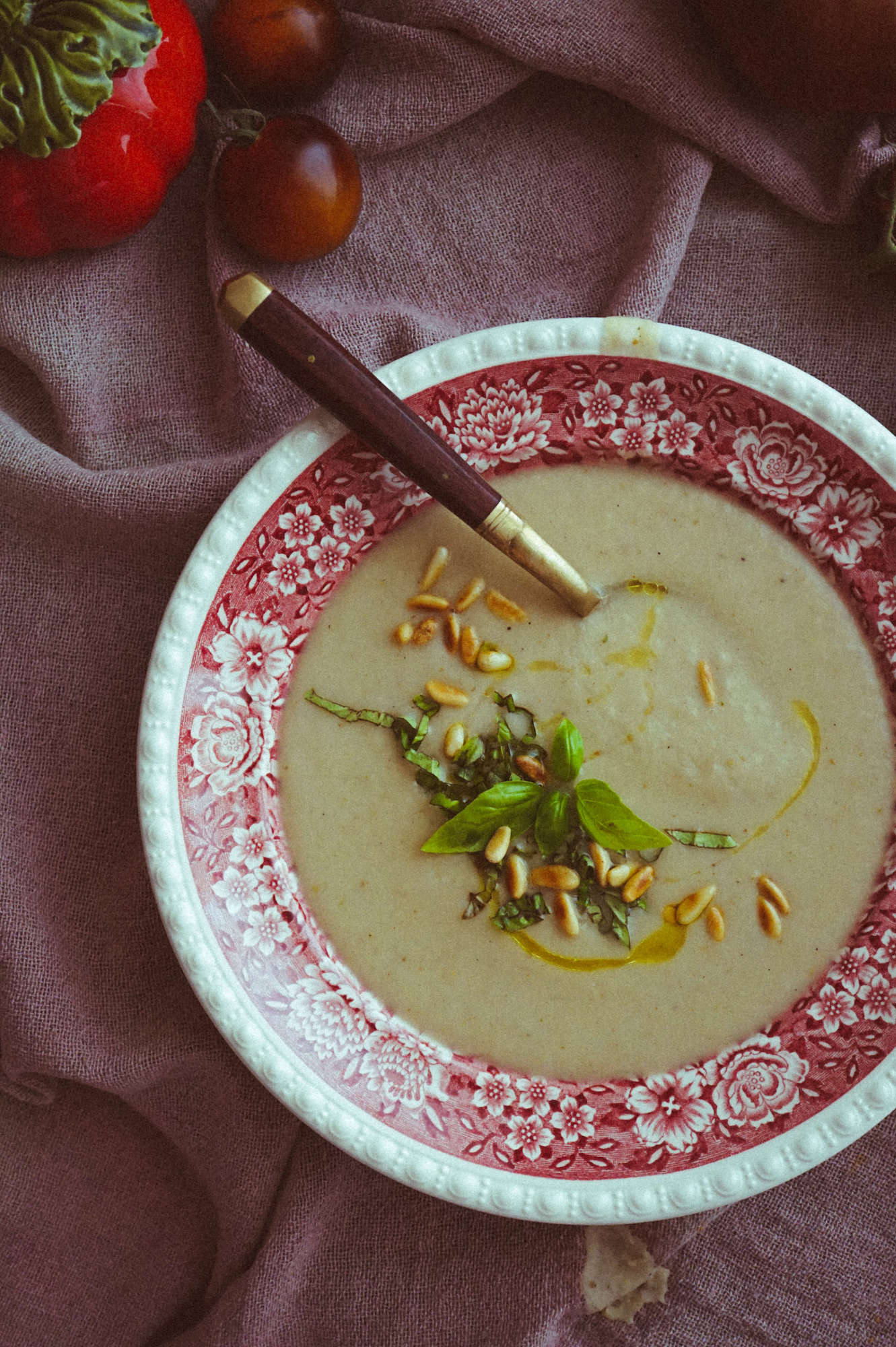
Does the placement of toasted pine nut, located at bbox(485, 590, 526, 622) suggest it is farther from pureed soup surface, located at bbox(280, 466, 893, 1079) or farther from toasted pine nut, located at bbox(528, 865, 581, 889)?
toasted pine nut, located at bbox(528, 865, 581, 889)

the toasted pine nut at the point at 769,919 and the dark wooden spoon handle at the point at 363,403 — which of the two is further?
the toasted pine nut at the point at 769,919

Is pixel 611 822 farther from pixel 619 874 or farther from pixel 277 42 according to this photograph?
pixel 277 42

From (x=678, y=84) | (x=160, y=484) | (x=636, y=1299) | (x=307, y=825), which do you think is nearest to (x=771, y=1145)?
(x=636, y=1299)

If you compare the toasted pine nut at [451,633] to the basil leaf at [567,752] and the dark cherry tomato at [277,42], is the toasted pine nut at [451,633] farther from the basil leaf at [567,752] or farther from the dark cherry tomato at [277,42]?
the dark cherry tomato at [277,42]

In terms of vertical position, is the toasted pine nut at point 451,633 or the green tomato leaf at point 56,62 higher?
the green tomato leaf at point 56,62

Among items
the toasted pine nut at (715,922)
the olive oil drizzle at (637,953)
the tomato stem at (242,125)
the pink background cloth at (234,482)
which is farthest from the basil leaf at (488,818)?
the tomato stem at (242,125)

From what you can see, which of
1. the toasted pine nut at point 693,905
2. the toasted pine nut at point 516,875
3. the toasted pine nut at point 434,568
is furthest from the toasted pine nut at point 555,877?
the toasted pine nut at point 434,568
